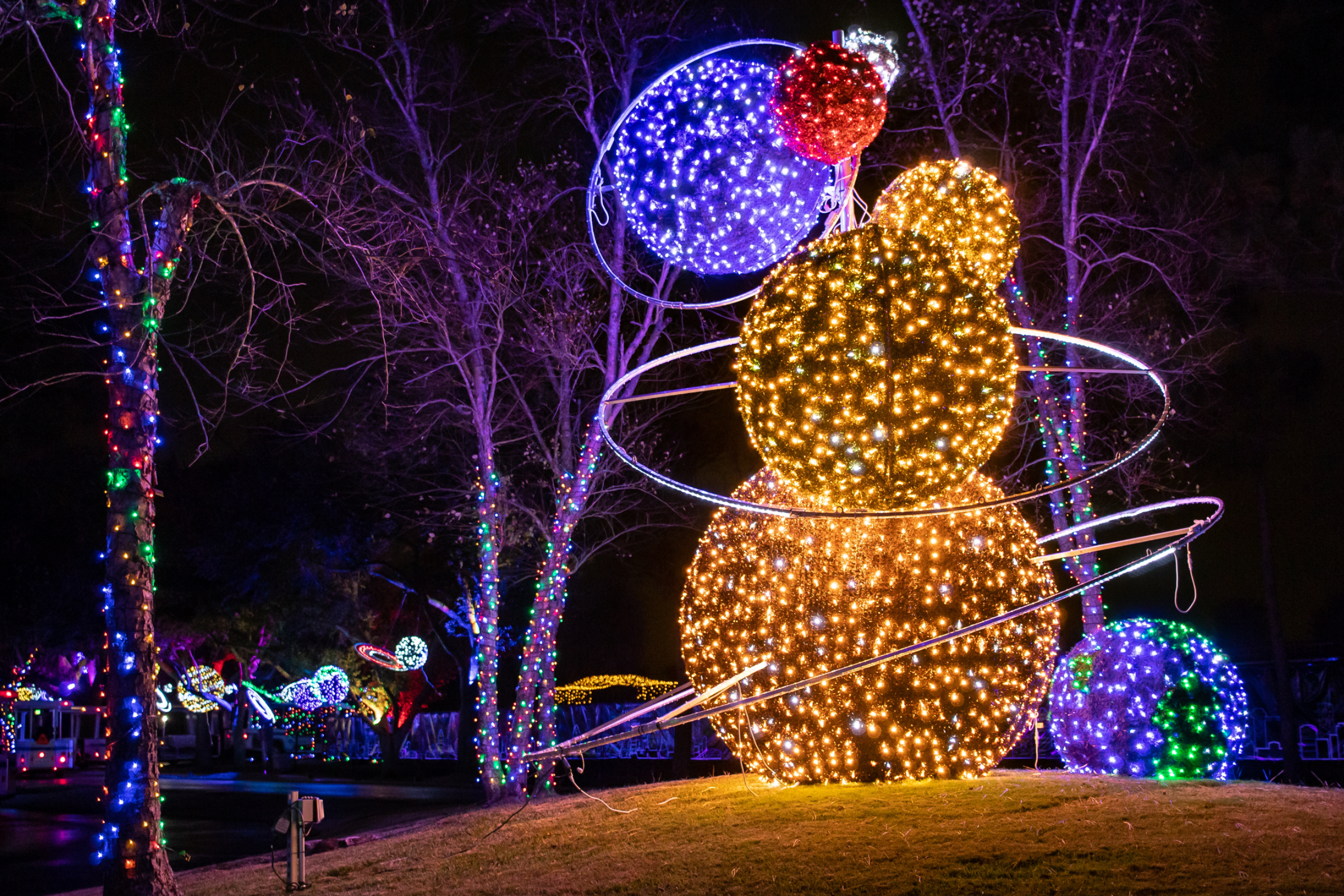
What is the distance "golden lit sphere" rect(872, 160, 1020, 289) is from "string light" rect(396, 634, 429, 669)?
2372 cm

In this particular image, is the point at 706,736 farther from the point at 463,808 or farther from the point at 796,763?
the point at 796,763

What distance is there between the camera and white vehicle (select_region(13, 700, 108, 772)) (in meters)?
44.1

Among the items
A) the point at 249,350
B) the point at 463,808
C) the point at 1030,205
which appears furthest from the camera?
the point at 463,808

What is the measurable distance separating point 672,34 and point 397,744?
27.1 meters

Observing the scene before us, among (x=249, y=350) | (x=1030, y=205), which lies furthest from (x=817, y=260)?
(x=1030, y=205)

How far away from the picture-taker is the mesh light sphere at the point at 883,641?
897 centimetres

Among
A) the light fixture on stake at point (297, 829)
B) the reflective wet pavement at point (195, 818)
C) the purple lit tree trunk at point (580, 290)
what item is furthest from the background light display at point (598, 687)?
the light fixture on stake at point (297, 829)

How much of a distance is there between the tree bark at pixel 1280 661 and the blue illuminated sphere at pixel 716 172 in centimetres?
1518

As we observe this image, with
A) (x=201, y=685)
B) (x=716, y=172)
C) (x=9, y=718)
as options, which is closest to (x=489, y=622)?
(x=716, y=172)

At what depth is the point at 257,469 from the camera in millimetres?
32250

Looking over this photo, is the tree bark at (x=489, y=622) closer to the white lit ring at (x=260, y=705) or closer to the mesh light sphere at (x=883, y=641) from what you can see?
the mesh light sphere at (x=883, y=641)

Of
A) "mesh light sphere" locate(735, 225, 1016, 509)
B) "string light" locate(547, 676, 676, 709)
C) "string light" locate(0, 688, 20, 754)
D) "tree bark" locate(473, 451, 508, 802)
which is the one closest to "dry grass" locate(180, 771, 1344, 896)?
"mesh light sphere" locate(735, 225, 1016, 509)

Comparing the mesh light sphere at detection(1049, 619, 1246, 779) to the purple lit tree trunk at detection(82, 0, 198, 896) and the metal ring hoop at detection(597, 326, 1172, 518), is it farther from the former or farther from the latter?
the purple lit tree trunk at detection(82, 0, 198, 896)

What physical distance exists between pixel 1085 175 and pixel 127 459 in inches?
563
